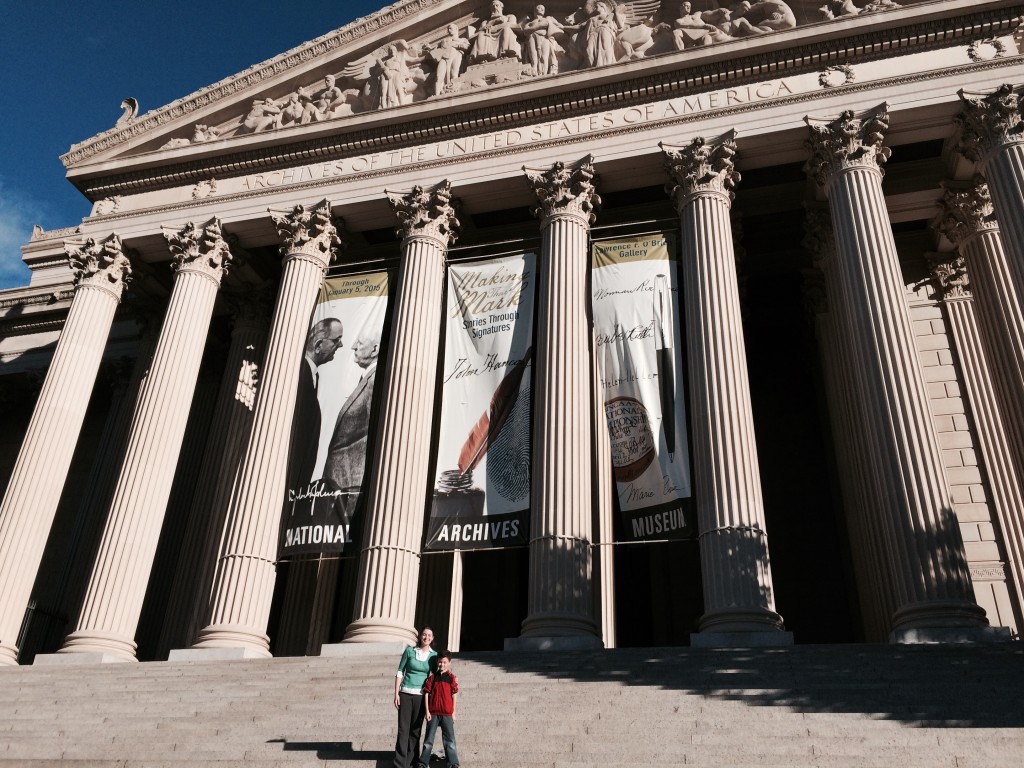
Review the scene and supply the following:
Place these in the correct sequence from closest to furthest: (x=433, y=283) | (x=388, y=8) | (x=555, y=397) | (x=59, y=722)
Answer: (x=59, y=722) → (x=555, y=397) → (x=433, y=283) → (x=388, y=8)

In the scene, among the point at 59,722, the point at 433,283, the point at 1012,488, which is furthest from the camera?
the point at 433,283

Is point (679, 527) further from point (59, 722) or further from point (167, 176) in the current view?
point (167, 176)

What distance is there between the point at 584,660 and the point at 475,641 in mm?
12250

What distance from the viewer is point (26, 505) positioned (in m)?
21.0

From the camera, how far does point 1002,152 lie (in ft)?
61.6

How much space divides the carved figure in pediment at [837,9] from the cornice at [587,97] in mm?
723

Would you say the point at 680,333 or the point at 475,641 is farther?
the point at 475,641

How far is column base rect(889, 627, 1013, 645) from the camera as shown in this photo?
14211mm

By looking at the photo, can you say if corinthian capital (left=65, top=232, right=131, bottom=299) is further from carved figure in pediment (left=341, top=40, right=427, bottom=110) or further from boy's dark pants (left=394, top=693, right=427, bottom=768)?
boy's dark pants (left=394, top=693, right=427, bottom=768)

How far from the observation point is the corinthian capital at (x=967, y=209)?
21.2m

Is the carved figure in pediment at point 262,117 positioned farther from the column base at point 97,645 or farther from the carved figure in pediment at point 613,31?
the column base at point 97,645

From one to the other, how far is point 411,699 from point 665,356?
1046cm

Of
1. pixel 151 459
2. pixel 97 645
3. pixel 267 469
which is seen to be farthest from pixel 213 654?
pixel 151 459

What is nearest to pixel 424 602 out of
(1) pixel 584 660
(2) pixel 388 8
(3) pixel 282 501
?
(3) pixel 282 501
